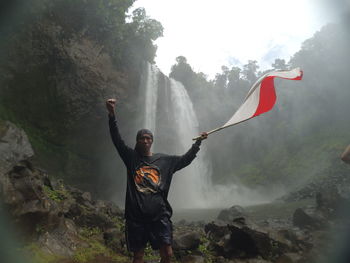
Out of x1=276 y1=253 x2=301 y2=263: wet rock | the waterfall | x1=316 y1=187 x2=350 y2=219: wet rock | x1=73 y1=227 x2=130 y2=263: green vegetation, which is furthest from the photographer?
the waterfall

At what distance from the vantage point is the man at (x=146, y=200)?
2.60 m

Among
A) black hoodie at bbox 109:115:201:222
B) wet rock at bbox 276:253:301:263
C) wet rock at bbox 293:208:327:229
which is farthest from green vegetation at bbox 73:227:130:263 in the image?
wet rock at bbox 293:208:327:229

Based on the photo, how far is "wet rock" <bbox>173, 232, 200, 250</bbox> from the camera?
15.8 ft

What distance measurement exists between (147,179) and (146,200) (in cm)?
23

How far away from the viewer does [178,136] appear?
23062 mm

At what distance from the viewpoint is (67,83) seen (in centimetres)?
1454

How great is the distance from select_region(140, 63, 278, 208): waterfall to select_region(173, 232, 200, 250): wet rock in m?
15.3

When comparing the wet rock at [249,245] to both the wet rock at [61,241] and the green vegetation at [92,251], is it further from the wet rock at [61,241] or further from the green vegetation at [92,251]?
the wet rock at [61,241]

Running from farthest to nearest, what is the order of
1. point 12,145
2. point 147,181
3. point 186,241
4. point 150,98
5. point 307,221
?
point 150,98 → point 307,221 → point 12,145 → point 186,241 → point 147,181

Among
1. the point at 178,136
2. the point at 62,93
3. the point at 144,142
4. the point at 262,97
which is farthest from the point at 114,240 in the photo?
the point at 178,136

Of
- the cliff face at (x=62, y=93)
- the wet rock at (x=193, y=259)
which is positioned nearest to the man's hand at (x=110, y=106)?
the wet rock at (x=193, y=259)

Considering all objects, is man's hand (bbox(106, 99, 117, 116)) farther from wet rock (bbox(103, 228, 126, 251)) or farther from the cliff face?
the cliff face

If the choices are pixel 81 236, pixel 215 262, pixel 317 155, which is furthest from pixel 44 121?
pixel 317 155

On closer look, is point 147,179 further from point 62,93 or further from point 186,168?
point 186,168
